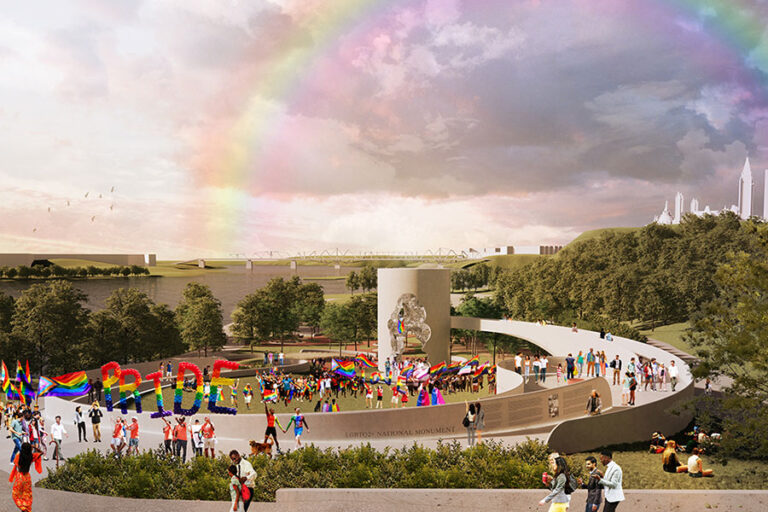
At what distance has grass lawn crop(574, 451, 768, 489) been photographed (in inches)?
762

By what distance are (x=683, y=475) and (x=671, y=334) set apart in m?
50.7

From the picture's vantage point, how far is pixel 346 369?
39719 millimetres

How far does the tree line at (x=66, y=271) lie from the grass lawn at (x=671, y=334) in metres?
126

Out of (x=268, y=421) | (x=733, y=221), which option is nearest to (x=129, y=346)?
(x=268, y=421)

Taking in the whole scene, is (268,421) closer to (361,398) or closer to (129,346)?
(361,398)

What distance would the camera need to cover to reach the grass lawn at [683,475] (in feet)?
63.5

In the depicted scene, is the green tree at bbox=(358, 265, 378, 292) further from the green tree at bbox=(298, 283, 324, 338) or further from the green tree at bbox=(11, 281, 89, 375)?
the green tree at bbox=(11, 281, 89, 375)

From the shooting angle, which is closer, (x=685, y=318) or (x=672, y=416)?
(x=672, y=416)

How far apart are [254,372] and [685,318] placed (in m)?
51.9

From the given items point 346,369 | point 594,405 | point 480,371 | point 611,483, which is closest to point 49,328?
point 346,369

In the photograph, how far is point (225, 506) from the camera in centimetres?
1316

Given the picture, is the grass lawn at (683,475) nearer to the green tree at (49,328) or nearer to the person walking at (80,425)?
the person walking at (80,425)

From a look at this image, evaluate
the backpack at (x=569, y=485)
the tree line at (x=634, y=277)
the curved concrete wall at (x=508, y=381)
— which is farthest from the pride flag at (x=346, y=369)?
the tree line at (x=634, y=277)

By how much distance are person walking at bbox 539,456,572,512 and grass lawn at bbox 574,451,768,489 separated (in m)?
8.16
